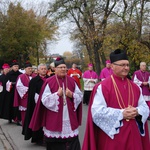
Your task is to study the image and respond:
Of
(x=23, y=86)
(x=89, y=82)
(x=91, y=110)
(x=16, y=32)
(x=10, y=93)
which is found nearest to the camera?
(x=91, y=110)

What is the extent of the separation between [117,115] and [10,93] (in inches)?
282

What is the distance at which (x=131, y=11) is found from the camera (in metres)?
17.7

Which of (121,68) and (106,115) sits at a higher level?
(121,68)

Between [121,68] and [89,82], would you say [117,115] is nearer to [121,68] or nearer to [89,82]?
[121,68]

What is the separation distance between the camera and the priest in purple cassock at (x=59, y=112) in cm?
554

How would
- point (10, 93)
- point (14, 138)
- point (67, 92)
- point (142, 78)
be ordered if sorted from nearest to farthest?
point (67, 92) → point (14, 138) → point (10, 93) → point (142, 78)

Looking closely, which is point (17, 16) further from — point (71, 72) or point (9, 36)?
point (71, 72)

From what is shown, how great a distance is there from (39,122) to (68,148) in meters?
0.71

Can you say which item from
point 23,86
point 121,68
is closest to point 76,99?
point 121,68

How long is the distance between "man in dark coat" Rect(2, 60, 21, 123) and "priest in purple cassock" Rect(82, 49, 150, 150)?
636 cm

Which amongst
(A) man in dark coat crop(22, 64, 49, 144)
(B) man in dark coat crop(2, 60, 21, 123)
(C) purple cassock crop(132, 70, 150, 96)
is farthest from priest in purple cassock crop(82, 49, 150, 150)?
(C) purple cassock crop(132, 70, 150, 96)

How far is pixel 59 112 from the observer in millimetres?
5559

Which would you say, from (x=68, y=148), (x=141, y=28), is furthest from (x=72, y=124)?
(x=141, y=28)

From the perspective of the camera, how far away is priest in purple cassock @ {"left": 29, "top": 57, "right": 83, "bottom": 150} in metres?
5.54
